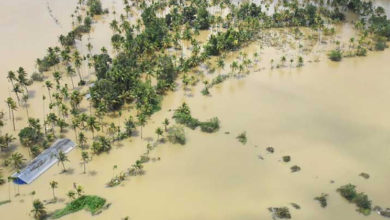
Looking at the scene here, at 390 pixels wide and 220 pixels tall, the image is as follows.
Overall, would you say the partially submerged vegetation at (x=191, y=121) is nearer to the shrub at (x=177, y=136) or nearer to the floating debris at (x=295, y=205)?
the shrub at (x=177, y=136)

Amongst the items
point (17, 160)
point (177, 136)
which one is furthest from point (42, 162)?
point (177, 136)

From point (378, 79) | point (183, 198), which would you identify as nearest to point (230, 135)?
point (183, 198)

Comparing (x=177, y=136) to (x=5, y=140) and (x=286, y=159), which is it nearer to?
(x=286, y=159)

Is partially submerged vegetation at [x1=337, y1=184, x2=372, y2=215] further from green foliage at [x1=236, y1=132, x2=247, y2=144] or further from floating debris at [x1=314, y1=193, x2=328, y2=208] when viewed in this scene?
green foliage at [x1=236, y1=132, x2=247, y2=144]

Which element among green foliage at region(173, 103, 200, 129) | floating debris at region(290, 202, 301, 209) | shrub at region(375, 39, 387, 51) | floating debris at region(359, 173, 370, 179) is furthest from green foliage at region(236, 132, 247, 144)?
shrub at region(375, 39, 387, 51)

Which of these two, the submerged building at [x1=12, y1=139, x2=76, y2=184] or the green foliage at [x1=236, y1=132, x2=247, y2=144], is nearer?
the submerged building at [x1=12, y1=139, x2=76, y2=184]
